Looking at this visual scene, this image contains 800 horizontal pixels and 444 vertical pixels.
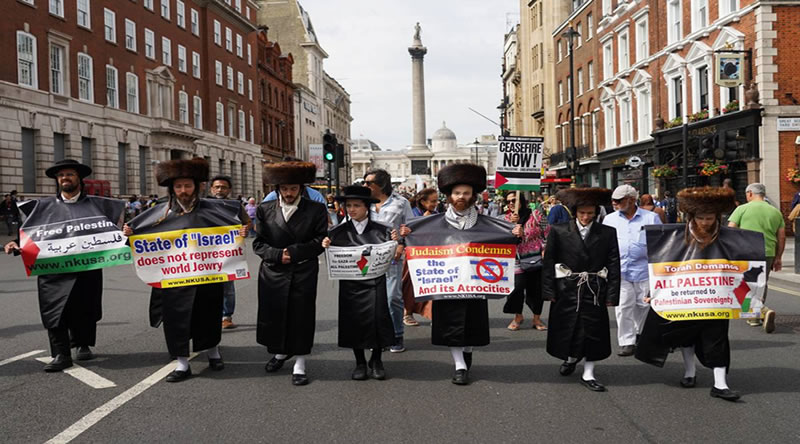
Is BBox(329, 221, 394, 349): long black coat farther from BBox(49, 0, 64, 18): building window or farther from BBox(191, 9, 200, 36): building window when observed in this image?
BBox(191, 9, 200, 36): building window

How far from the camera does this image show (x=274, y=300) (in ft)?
19.7

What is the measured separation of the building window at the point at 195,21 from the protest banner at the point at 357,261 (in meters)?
42.4

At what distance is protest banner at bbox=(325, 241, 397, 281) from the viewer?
611 centimetres

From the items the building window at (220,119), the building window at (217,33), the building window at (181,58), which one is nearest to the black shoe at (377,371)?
the building window at (181,58)

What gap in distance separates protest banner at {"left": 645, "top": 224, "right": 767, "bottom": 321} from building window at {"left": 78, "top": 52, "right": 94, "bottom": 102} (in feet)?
103

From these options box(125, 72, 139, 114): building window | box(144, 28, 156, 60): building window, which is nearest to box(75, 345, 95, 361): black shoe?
box(125, 72, 139, 114): building window

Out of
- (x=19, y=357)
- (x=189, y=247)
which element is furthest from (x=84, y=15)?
(x=189, y=247)

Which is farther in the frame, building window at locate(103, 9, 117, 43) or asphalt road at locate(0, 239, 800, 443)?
building window at locate(103, 9, 117, 43)

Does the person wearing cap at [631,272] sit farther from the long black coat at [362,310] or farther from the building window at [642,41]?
the building window at [642,41]

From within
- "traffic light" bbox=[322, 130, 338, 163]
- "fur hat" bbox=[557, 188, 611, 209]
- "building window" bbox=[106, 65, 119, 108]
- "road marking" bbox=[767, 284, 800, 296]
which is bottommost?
"road marking" bbox=[767, 284, 800, 296]

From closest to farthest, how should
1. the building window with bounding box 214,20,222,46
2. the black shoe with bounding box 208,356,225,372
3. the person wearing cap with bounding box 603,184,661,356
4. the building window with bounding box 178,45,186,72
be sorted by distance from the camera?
the black shoe with bounding box 208,356,225,372 → the person wearing cap with bounding box 603,184,661,356 → the building window with bounding box 178,45,186,72 → the building window with bounding box 214,20,222,46

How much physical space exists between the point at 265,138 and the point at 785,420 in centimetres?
5872

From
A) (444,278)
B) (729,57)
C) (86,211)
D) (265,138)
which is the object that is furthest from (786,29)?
(265,138)

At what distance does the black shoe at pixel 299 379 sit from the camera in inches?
227
